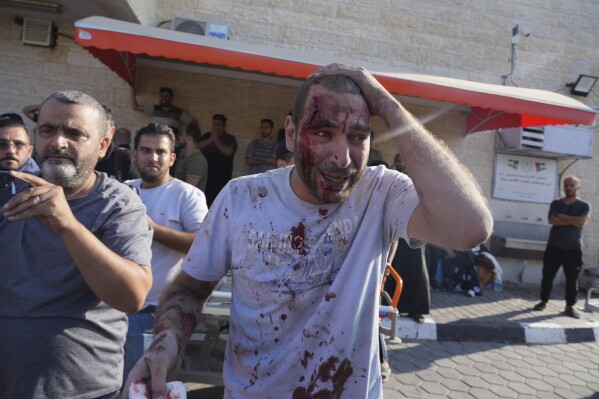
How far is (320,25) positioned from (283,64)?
3000mm

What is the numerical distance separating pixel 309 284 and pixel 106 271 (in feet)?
2.41

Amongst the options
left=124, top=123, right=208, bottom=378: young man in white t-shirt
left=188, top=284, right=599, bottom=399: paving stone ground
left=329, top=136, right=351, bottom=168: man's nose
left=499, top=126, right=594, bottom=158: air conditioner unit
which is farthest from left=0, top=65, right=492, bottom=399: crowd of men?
left=499, top=126, right=594, bottom=158: air conditioner unit

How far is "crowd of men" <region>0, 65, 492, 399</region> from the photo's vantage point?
1.27 metres

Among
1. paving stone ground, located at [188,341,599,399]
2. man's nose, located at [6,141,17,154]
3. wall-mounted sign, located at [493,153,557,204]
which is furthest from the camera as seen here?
wall-mounted sign, located at [493,153,557,204]

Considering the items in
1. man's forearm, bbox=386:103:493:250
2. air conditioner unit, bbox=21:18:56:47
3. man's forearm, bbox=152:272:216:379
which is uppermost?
air conditioner unit, bbox=21:18:56:47

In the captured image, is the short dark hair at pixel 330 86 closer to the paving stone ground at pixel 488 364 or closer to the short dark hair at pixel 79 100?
the short dark hair at pixel 79 100

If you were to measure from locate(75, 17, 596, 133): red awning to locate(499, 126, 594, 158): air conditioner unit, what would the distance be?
1.97 metres

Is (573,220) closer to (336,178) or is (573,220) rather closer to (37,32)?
(336,178)

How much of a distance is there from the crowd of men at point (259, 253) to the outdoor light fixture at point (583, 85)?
937 centimetres

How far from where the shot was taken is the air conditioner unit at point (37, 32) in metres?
6.56

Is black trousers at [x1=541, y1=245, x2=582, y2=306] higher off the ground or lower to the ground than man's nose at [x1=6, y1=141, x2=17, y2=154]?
lower

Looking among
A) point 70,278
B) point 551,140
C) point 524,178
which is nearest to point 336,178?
point 70,278

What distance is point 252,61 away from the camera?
519cm

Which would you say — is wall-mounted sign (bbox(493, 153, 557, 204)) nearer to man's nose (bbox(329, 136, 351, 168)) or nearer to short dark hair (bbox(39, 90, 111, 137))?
man's nose (bbox(329, 136, 351, 168))
